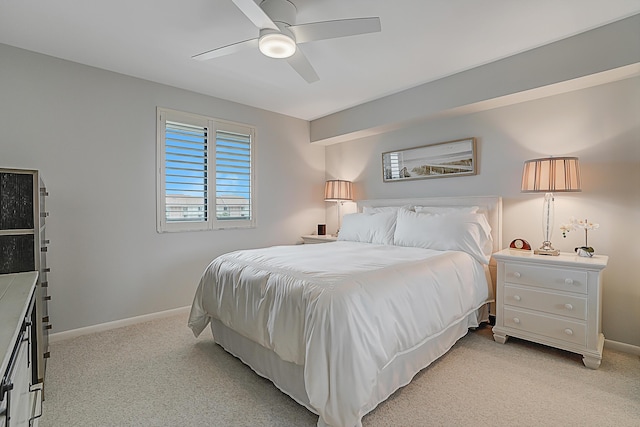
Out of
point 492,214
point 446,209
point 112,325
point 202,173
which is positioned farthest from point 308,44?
point 112,325

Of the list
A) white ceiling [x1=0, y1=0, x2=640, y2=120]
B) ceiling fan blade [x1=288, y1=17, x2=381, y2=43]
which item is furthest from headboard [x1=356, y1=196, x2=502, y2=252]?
ceiling fan blade [x1=288, y1=17, x2=381, y2=43]

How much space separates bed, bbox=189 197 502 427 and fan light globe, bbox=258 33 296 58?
1464mm

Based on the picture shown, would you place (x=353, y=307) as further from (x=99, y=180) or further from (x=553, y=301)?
(x=99, y=180)

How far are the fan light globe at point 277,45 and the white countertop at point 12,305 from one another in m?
1.90

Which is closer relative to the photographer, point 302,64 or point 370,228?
point 302,64

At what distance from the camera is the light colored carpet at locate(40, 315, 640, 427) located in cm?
176

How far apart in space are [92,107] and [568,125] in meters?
4.47

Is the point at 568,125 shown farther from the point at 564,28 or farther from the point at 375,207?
the point at 375,207

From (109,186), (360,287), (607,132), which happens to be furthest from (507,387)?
(109,186)

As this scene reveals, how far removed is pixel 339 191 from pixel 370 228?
39.0 inches

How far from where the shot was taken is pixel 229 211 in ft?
13.1

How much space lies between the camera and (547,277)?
2.47 meters

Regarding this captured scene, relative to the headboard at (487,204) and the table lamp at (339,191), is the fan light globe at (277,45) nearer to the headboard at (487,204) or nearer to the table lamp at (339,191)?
the headboard at (487,204)

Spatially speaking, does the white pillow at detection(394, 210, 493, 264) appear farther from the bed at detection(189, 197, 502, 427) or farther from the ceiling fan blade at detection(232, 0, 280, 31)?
the ceiling fan blade at detection(232, 0, 280, 31)
